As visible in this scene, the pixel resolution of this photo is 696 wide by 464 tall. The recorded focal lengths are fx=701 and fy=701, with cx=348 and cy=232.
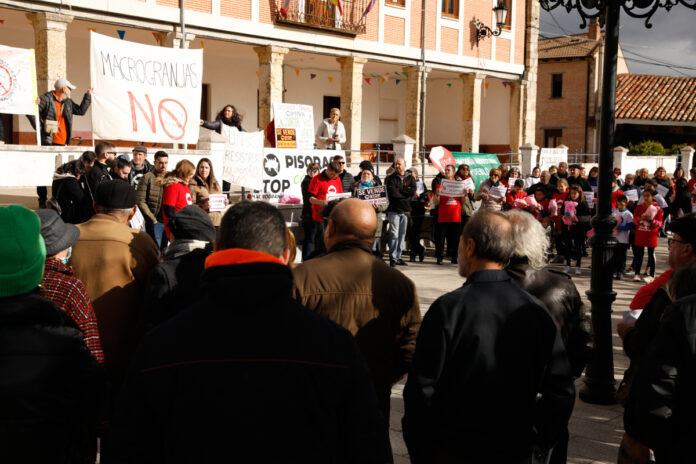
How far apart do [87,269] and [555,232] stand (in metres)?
9.99

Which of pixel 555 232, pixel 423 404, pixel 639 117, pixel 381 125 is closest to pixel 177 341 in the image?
pixel 423 404

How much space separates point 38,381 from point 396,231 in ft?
34.0

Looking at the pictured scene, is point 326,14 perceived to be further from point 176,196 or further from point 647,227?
point 176,196

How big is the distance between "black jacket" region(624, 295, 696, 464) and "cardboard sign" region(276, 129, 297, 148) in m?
12.3

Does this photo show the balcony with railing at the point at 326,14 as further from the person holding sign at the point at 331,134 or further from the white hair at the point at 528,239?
the white hair at the point at 528,239

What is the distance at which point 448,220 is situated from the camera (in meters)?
12.6

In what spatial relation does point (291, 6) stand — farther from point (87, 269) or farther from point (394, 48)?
point (87, 269)

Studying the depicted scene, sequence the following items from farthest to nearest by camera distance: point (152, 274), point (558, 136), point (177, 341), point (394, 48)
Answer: point (558, 136), point (394, 48), point (152, 274), point (177, 341)

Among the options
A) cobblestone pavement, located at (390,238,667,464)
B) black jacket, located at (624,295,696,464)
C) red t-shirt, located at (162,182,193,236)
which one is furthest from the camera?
red t-shirt, located at (162,182,193,236)

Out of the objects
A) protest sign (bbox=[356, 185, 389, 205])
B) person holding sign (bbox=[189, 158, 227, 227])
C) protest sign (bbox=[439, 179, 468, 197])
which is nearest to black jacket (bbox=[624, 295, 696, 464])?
person holding sign (bbox=[189, 158, 227, 227])

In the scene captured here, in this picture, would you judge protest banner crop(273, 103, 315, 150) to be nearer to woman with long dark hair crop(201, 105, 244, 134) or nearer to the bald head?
woman with long dark hair crop(201, 105, 244, 134)

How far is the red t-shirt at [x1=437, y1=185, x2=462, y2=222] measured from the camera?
1252 cm

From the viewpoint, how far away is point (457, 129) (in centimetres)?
3344

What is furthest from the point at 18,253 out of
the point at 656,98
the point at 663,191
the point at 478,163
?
the point at 656,98
